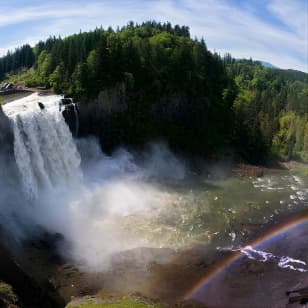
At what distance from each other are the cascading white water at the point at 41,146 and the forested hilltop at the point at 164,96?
688 cm

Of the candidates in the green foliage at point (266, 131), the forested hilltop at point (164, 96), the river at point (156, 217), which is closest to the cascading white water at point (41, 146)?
the river at point (156, 217)

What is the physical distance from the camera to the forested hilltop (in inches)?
2512

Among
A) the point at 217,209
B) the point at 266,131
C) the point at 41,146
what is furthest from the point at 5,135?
the point at 266,131

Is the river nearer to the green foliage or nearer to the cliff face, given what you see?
the cliff face

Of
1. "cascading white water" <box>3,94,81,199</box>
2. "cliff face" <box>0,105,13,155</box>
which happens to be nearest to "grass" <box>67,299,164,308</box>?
"cascading white water" <box>3,94,81,199</box>

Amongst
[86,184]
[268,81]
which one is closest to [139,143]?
[86,184]

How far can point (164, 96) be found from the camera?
7194 cm

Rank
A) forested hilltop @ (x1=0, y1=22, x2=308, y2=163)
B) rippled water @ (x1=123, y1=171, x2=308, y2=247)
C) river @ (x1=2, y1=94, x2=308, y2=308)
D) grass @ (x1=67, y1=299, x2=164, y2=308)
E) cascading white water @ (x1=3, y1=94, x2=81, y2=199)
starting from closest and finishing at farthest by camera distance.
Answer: grass @ (x1=67, y1=299, x2=164, y2=308), river @ (x1=2, y1=94, x2=308, y2=308), rippled water @ (x1=123, y1=171, x2=308, y2=247), cascading white water @ (x1=3, y1=94, x2=81, y2=199), forested hilltop @ (x1=0, y1=22, x2=308, y2=163)

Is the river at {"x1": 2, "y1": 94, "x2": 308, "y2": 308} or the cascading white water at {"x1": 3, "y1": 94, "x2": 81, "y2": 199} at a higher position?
the cascading white water at {"x1": 3, "y1": 94, "x2": 81, "y2": 199}

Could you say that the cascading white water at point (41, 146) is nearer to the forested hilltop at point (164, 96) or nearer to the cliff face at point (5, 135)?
the cliff face at point (5, 135)

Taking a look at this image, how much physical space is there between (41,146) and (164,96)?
28.5 meters

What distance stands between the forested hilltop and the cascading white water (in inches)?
271

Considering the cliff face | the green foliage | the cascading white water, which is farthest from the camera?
the green foliage

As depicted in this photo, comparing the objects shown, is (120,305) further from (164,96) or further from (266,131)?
(266,131)
